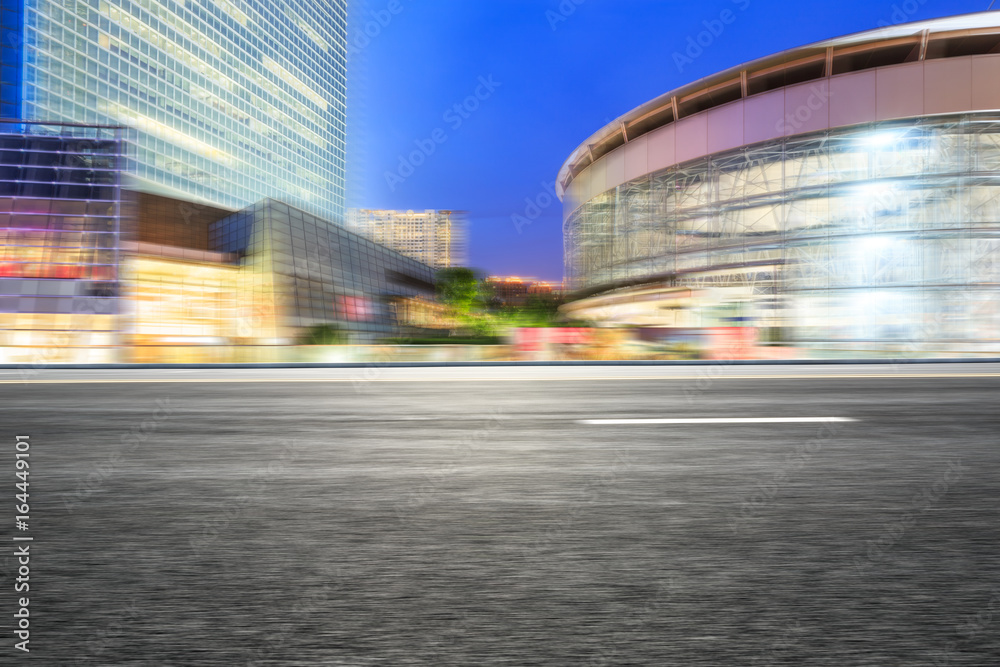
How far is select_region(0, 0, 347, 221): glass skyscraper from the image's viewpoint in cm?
4962

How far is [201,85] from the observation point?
71812 mm

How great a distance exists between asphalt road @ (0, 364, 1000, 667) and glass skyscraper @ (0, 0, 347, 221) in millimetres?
28923

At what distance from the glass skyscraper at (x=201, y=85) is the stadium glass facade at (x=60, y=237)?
2.74 meters

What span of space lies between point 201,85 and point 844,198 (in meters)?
68.1

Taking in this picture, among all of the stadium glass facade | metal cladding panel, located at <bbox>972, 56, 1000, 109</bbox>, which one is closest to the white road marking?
the stadium glass facade

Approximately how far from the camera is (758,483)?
3.11 meters

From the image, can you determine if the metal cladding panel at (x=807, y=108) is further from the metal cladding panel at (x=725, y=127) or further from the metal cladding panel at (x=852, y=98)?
the metal cladding panel at (x=725, y=127)

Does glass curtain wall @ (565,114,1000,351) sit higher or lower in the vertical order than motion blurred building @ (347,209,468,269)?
lower

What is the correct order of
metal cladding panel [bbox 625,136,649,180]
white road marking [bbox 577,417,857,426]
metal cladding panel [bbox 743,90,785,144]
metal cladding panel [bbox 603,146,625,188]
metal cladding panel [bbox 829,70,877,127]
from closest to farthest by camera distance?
white road marking [bbox 577,417,857,426], metal cladding panel [bbox 829,70,877,127], metal cladding panel [bbox 743,90,785,144], metal cladding panel [bbox 625,136,649,180], metal cladding panel [bbox 603,146,625,188]

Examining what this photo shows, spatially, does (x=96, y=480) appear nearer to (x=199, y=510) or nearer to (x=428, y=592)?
(x=199, y=510)

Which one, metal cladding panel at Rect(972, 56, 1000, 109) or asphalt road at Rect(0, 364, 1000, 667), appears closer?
asphalt road at Rect(0, 364, 1000, 667)

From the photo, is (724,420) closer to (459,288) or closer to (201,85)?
(459,288)

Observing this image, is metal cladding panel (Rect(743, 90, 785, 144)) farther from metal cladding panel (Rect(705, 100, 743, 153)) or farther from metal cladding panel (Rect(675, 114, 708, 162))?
metal cladding panel (Rect(675, 114, 708, 162))

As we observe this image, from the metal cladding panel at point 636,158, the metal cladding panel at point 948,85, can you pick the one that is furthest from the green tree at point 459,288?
the metal cladding panel at point 948,85
